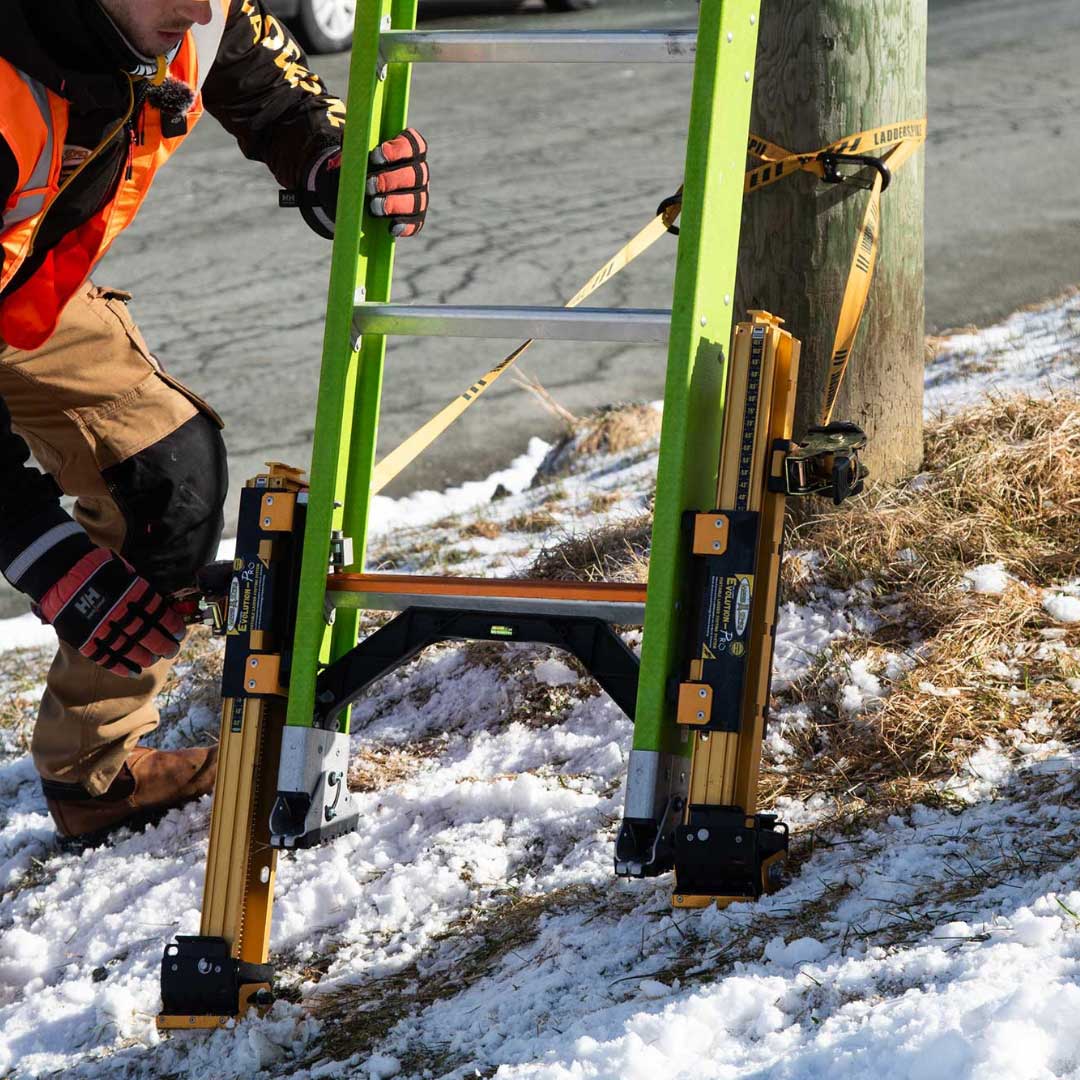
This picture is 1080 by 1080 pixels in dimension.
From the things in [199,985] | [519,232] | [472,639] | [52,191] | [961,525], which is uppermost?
[519,232]

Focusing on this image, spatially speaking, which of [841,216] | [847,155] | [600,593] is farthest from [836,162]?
[600,593]

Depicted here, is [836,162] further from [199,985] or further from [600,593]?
[199,985]

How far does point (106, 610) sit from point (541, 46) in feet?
4.17

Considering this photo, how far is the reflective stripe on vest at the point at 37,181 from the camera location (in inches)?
94.8

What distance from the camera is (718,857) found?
2.39 metres

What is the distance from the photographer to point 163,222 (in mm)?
8695

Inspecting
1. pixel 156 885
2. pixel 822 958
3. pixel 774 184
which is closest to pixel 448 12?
pixel 774 184

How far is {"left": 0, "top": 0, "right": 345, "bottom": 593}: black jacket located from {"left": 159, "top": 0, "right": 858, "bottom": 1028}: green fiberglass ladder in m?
0.41

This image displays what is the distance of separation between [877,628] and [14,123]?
1980mm

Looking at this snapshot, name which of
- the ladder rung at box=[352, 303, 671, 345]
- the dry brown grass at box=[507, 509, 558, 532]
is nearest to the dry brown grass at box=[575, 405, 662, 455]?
the dry brown grass at box=[507, 509, 558, 532]

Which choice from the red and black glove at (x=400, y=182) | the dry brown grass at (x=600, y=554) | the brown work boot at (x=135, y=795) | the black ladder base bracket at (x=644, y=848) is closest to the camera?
the black ladder base bracket at (x=644, y=848)

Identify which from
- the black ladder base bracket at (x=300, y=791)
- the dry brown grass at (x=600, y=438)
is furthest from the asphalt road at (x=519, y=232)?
the black ladder base bracket at (x=300, y=791)

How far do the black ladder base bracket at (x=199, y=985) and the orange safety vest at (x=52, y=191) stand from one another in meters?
1.15

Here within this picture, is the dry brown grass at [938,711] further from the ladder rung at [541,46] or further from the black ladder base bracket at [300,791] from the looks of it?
the ladder rung at [541,46]
